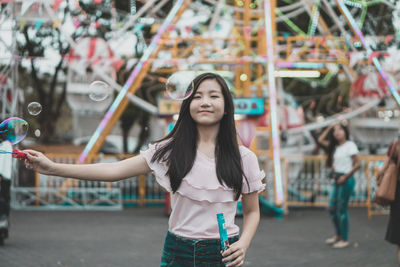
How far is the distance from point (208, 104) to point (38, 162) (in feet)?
2.76

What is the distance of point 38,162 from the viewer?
2.41 meters

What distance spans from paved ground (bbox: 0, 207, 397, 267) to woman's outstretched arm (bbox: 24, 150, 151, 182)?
3.68 meters

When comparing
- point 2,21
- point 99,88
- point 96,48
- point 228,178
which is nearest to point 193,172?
point 228,178

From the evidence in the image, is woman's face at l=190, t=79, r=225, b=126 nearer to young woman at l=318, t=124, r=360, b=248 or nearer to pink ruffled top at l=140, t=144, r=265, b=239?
pink ruffled top at l=140, t=144, r=265, b=239

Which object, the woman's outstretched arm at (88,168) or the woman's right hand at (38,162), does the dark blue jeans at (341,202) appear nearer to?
the woman's outstretched arm at (88,168)

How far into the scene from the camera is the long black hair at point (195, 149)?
2537 millimetres

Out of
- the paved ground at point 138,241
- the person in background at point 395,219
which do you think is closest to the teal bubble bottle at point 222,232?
the person in background at point 395,219

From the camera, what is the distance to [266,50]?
1060 centimetres

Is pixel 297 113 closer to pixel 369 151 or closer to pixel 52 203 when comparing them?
pixel 52 203

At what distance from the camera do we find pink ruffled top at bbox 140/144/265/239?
8.21ft

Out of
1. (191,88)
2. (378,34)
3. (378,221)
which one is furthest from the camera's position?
(378,34)

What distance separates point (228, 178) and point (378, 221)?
27.2ft

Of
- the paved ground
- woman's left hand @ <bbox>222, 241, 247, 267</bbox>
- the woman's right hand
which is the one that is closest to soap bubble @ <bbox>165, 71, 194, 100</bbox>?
the woman's right hand

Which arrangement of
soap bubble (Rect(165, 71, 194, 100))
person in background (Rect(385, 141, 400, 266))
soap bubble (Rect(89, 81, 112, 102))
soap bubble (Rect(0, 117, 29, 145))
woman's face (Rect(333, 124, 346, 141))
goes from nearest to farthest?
1. soap bubble (Rect(0, 117, 29, 145))
2. soap bubble (Rect(165, 71, 194, 100))
3. soap bubble (Rect(89, 81, 112, 102))
4. person in background (Rect(385, 141, 400, 266))
5. woman's face (Rect(333, 124, 346, 141))
